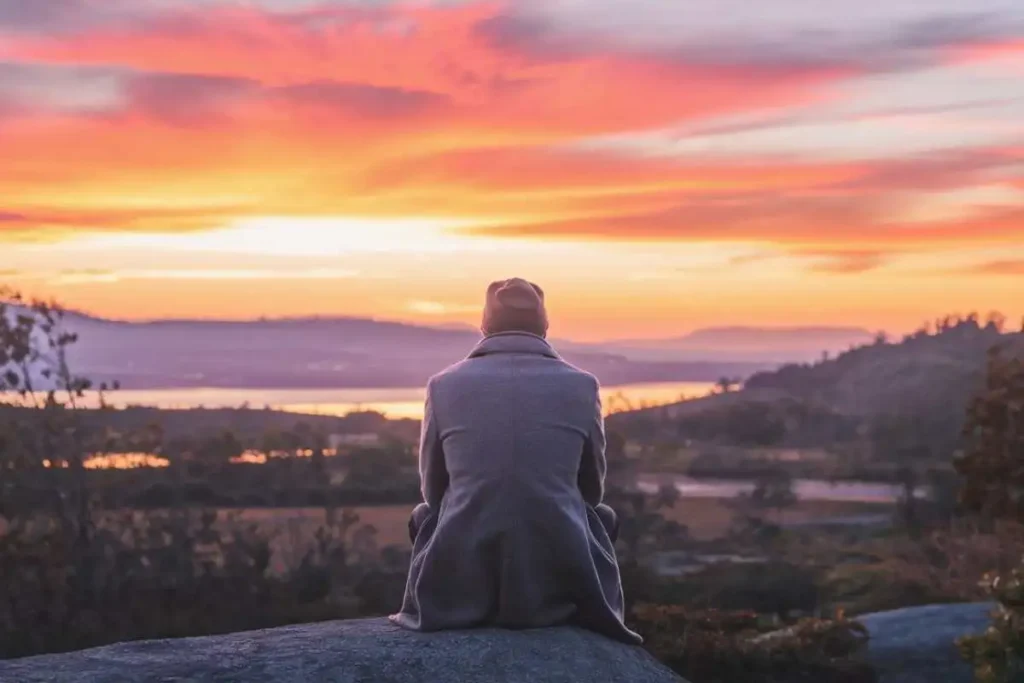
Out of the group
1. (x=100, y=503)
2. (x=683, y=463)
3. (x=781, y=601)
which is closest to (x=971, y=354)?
(x=683, y=463)

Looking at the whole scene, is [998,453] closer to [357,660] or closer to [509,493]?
[509,493]

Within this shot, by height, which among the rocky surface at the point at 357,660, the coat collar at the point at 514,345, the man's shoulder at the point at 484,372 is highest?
the coat collar at the point at 514,345

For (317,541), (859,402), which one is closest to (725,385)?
(859,402)

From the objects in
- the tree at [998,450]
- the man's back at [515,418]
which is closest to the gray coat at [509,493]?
the man's back at [515,418]

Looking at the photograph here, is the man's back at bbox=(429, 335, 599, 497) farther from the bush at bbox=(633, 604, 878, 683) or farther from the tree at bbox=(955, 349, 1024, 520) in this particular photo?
the tree at bbox=(955, 349, 1024, 520)

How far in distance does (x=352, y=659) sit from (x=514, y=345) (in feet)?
5.84

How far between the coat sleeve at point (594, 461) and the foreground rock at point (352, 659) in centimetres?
71

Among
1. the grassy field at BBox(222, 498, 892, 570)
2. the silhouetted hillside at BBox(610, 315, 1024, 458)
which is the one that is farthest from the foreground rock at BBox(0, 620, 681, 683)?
the silhouetted hillside at BBox(610, 315, 1024, 458)

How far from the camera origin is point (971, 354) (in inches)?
1119

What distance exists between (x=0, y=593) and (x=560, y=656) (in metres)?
7.64

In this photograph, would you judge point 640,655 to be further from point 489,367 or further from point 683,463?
point 683,463

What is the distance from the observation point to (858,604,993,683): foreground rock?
479 inches

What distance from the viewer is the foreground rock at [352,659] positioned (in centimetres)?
638

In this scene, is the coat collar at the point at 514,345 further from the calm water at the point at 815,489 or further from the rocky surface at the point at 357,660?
the calm water at the point at 815,489
